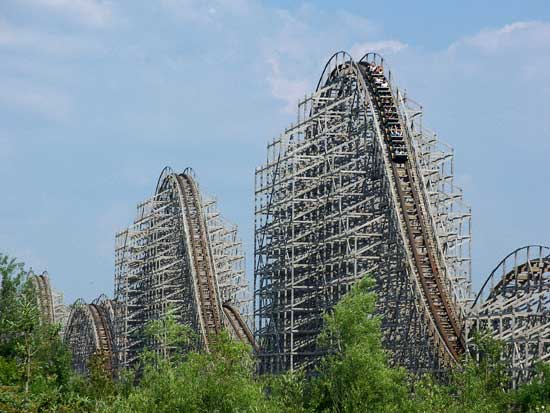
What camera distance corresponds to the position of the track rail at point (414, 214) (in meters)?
34.9

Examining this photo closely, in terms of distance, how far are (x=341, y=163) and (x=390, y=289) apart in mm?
7014

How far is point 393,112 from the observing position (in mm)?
40625

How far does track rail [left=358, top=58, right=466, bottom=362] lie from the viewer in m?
34.9

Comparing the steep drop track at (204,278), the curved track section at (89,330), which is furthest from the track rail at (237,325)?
the curved track section at (89,330)

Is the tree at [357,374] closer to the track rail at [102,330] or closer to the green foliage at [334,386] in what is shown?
the green foliage at [334,386]

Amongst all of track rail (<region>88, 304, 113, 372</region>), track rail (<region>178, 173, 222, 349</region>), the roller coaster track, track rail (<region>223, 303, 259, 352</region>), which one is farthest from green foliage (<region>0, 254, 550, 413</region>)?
the roller coaster track

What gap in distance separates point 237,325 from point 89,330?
61.7ft

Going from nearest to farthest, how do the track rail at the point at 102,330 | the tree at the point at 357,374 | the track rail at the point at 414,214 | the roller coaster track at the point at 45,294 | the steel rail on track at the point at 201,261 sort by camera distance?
the tree at the point at 357,374, the track rail at the point at 414,214, the steel rail on track at the point at 201,261, the track rail at the point at 102,330, the roller coaster track at the point at 45,294

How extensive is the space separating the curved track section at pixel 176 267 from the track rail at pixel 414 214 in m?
13.7

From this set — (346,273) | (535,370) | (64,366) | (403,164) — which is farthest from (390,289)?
(64,366)

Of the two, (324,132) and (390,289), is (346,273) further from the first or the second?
(324,132)

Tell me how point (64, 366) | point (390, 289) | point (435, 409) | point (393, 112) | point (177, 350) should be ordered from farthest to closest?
Answer: point (177, 350) < point (64, 366) < point (393, 112) < point (390, 289) < point (435, 409)

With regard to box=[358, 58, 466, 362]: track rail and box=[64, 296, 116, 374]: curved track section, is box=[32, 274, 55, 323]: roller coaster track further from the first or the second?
box=[358, 58, 466, 362]: track rail

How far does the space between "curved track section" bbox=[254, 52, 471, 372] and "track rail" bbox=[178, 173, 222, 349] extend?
6332 millimetres
